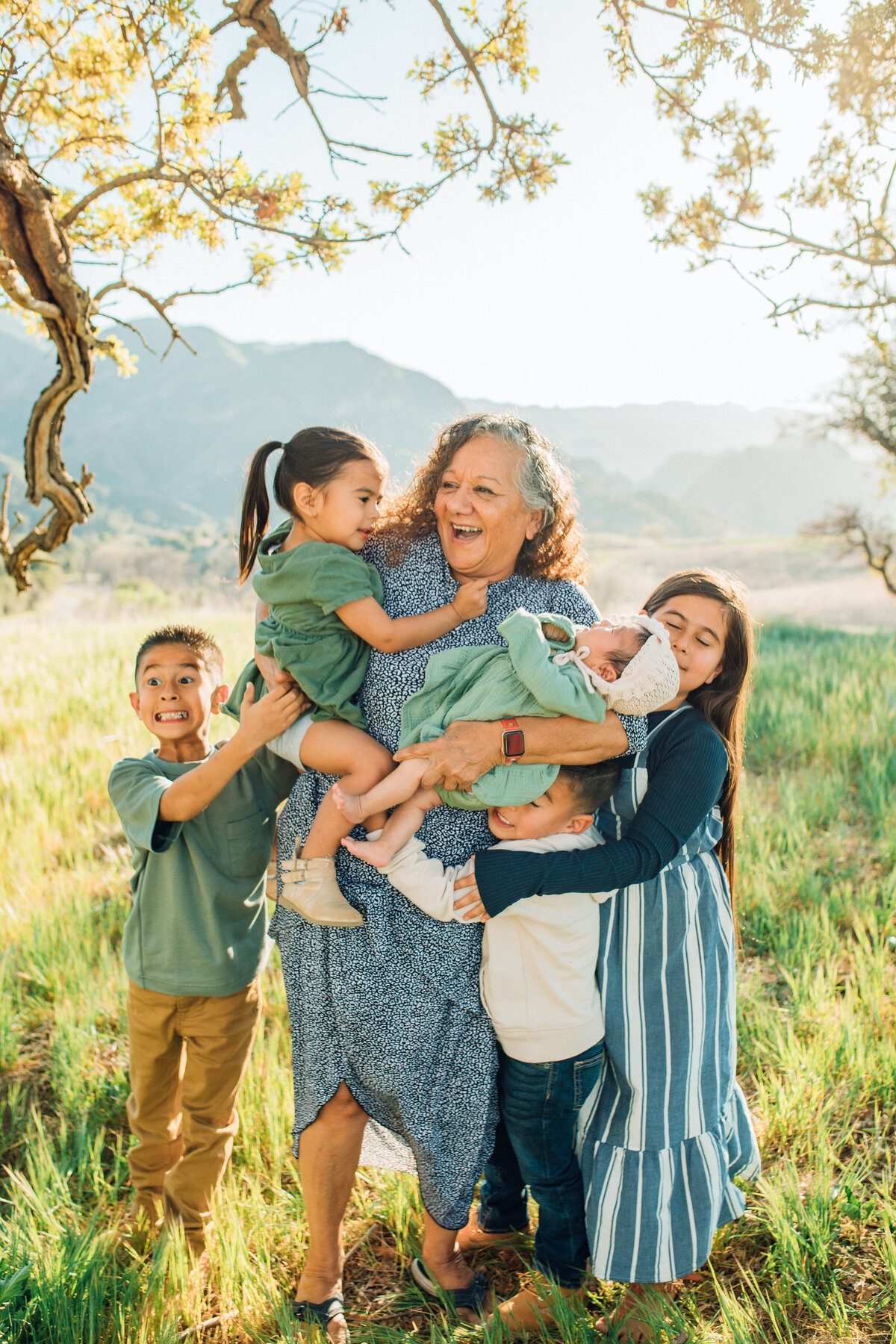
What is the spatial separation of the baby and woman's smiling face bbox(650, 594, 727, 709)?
0.18 m

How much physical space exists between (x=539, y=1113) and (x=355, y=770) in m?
1.01

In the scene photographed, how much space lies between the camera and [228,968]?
2.24m

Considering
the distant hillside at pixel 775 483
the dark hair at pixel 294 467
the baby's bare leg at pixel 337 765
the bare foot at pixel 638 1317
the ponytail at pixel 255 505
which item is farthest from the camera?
the distant hillside at pixel 775 483

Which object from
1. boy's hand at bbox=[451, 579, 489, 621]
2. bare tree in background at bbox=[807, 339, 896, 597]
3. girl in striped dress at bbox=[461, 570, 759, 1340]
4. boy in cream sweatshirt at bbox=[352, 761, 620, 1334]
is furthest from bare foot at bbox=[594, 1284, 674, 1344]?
bare tree in background at bbox=[807, 339, 896, 597]

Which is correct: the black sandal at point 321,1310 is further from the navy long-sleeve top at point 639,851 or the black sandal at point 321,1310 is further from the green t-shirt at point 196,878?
the navy long-sleeve top at point 639,851

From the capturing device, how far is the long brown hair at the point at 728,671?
2.21 meters

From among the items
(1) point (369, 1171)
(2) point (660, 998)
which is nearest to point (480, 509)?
(2) point (660, 998)

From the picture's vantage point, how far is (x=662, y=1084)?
6.63ft

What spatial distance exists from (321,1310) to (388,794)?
1.39m

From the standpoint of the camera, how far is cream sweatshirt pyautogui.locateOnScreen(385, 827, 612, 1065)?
6.45 ft

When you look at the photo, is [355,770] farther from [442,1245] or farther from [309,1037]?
[442,1245]

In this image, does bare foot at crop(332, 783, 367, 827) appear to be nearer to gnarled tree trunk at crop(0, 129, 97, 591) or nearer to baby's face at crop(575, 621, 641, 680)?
baby's face at crop(575, 621, 641, 680)

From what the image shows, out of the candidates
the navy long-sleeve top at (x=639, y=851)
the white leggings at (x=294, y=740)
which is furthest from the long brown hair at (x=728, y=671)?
the white leggings at (x=294, y=740)

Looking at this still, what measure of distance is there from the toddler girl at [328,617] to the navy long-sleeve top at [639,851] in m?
0.41
